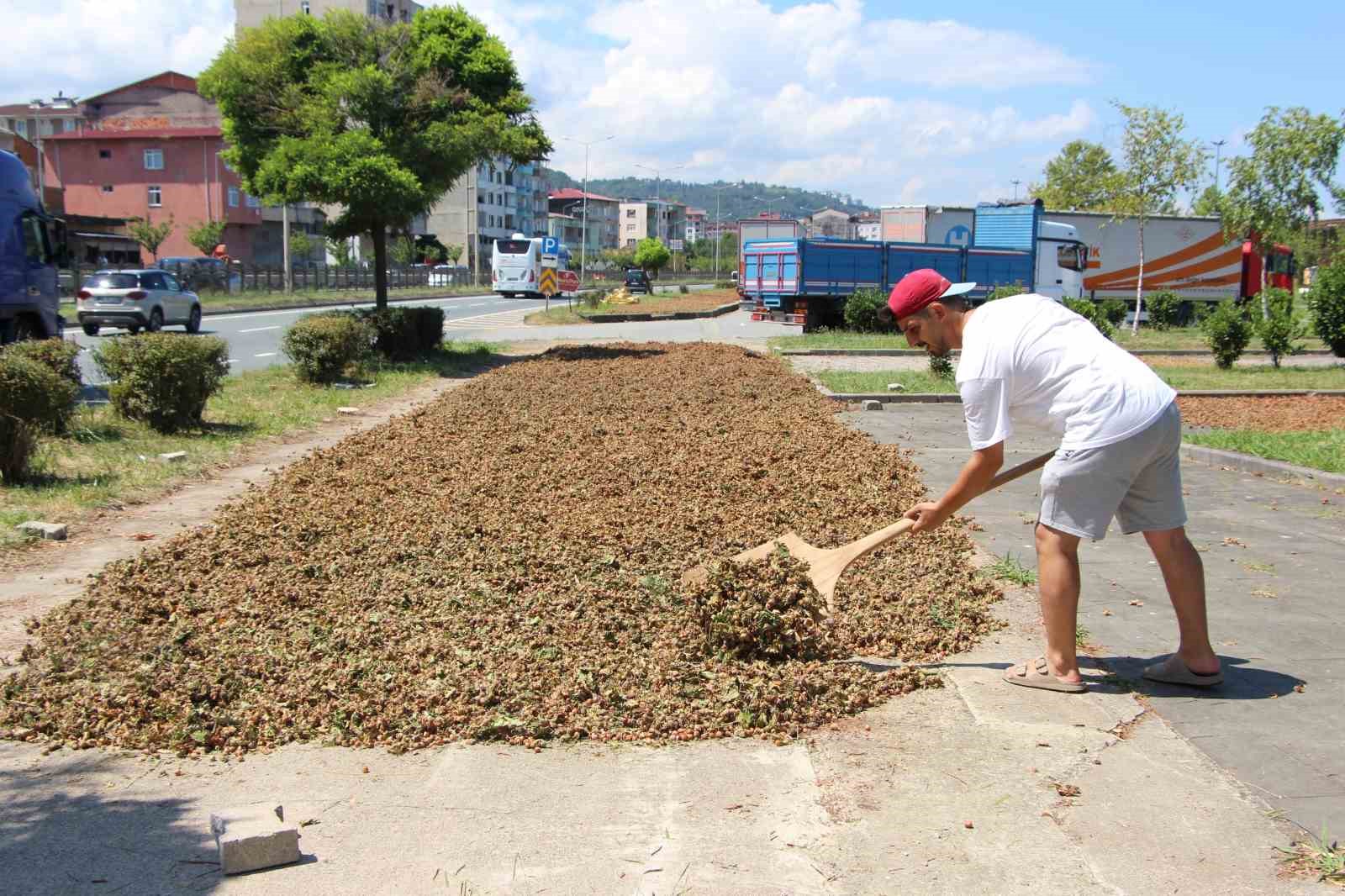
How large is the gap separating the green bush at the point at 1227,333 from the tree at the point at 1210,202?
11.9m

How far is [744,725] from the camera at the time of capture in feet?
14.1

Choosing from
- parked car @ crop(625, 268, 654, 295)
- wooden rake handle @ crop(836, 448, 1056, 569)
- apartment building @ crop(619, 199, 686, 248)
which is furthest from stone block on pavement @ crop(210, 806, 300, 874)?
apartment building @ crop(619, 199, 686, 248)

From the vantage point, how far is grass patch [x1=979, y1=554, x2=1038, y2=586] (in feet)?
21.1

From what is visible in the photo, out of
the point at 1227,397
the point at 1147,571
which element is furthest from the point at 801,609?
the point at 1227,397

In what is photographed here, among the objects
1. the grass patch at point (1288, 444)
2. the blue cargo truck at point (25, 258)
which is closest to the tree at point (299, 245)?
the blue cargo truck at point (25, 258)

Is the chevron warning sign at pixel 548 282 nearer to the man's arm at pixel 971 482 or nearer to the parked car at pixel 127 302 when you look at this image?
the parked car at pixel 127 302

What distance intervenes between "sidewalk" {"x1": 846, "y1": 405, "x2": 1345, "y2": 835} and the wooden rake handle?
985 millimetres

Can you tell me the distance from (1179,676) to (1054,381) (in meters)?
1.37

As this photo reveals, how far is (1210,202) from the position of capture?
3559 centimetres

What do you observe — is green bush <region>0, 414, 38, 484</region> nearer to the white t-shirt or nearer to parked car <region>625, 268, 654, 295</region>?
the white t-shirt

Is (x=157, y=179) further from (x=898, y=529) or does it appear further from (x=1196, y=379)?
(x=898, y=529)

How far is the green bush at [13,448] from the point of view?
8539mm

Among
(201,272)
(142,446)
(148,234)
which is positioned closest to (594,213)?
(148,234)

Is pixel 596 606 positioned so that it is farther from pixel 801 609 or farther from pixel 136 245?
Answer: pixel 136 245
